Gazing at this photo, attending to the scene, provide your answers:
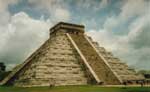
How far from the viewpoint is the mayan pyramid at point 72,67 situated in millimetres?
34963

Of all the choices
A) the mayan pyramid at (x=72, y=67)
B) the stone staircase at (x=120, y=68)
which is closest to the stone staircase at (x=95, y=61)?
the mayan pyramid at (x=72, y=67)

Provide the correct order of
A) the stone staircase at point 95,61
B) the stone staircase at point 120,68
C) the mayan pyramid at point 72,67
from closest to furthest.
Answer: the mayan pyramid at point 72,67 → the stone staircase at point 95,61 → the stone staircase at point 120,68

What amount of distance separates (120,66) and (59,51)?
407 inches

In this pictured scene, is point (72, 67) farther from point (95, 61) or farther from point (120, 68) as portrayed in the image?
point (120, 68)

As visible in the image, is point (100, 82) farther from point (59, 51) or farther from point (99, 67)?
point (59, 51)

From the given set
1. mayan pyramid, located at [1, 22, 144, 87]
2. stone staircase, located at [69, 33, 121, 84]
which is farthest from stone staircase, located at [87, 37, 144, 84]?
stone staircase, located at [69, 33, 121, 84]

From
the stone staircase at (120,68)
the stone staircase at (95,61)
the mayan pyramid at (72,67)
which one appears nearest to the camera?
the mayan pyramid at (72,67)

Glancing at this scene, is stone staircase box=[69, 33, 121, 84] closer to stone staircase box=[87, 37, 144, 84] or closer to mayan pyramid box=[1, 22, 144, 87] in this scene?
mayan pyramid box=[1, 22, 144, 87]

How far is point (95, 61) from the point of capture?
41531 mm

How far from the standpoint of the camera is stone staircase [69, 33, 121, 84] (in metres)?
37.5

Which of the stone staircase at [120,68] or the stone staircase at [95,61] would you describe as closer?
the stone staircase at [95,61]

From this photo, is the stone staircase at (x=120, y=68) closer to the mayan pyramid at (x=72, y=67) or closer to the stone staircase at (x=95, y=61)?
the mayan pyramid at (x=72, y=67)

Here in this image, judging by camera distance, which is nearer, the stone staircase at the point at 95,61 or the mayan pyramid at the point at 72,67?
the mayan pyramid at the point at 72,67

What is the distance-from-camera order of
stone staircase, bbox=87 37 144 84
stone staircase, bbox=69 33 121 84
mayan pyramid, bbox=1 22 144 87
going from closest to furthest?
mayan pyramid, bbox=1 22 144 87
stone staircase, bbox=69 33 121 84
stone staircase, bbox=87 37 144 84
